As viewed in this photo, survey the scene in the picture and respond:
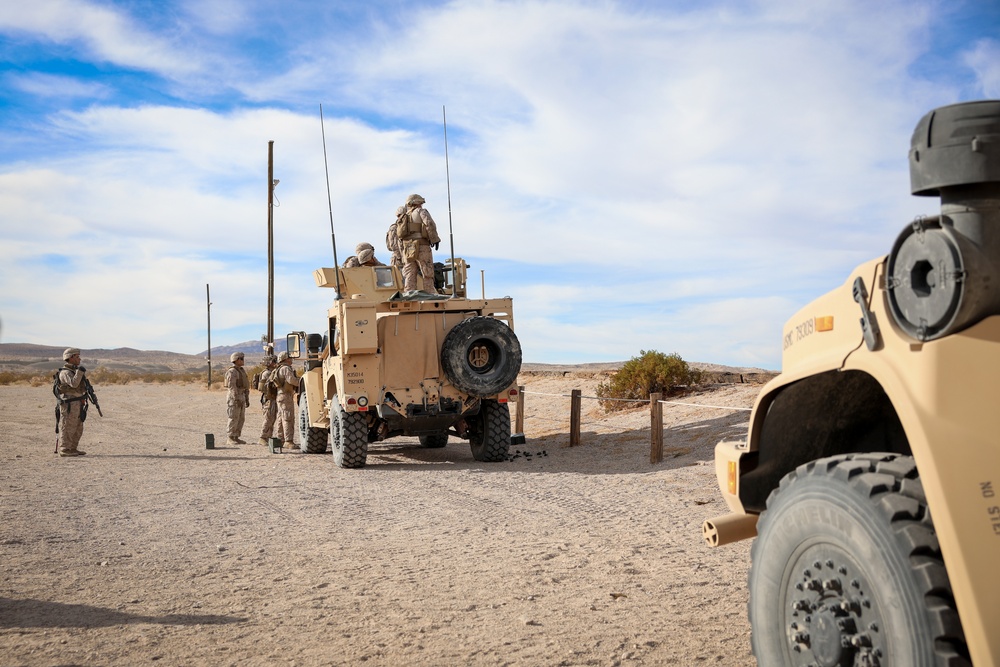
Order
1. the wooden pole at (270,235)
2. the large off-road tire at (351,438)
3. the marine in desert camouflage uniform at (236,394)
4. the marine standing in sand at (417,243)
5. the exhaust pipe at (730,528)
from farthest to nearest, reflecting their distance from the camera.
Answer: the wooden pole at (270,235) → the marine in desert camouflage uniform at (236,394) → the marine standing in sand at (417,243) → the large off-road tire at (351,438) → the exhaust pipe at (730,528)

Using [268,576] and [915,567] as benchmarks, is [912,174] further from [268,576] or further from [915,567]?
[268,576]

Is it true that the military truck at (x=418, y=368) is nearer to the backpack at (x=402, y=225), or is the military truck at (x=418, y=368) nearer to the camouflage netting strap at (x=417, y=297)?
the camouflage netting strap at (x=417, y=297)

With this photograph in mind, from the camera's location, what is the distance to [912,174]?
3.04 m

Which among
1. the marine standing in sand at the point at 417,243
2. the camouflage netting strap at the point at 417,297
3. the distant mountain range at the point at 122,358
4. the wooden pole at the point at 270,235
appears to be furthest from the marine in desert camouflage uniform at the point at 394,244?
the distant mountain range at the point at 122,358

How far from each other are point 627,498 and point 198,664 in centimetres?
590

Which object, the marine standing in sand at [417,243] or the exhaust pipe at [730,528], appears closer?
the exhaust pipe at [730,528]

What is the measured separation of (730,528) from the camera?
3.87 metres

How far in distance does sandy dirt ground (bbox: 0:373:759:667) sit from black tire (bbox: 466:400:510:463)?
341 millimetres

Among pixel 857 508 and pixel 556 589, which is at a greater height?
pixel 857 508

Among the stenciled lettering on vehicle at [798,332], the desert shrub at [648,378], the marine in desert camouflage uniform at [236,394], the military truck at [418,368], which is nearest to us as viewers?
the stenciled lettering on vehicle at [798,332]

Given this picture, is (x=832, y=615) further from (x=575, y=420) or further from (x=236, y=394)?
(x=236, y=394)

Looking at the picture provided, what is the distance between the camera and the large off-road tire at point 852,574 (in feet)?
8.41

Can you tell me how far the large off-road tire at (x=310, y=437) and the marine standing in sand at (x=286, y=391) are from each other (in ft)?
1.74

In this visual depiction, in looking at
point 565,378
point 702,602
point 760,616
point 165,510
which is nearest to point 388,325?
point 165,510
